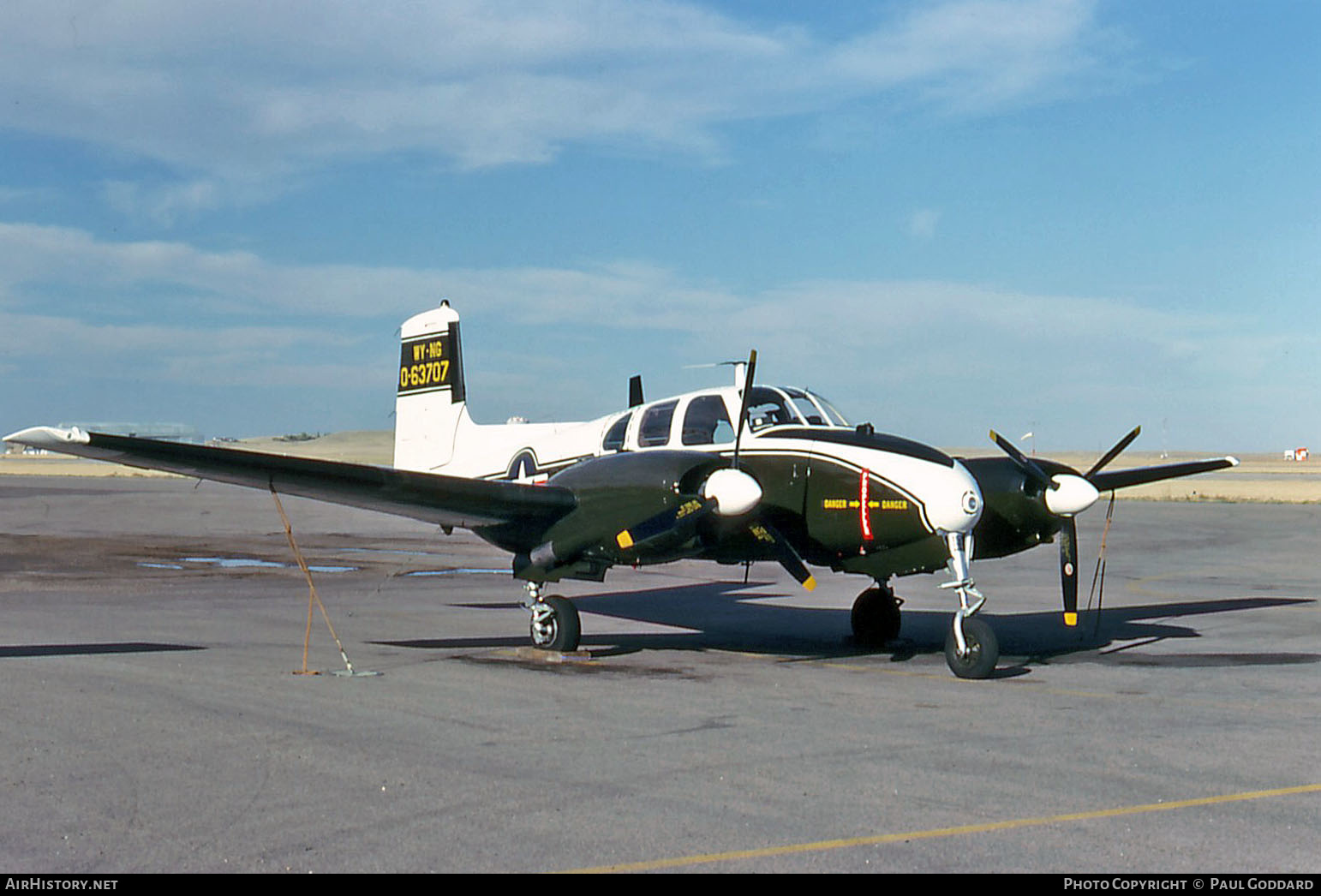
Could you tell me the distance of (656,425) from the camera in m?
15.0

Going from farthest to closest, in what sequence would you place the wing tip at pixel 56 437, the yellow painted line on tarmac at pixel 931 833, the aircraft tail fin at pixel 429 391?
the aircraft tail fin at pixel 429 391 < the wing tip at pixel 56 437 < the yellow painted line on tarmac at pixel 931 833

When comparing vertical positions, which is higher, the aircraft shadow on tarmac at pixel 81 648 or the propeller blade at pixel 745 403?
the propeller blade at pixel 745 403

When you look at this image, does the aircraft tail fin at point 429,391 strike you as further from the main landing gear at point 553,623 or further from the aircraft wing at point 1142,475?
the aircraft wing at point 1142,475

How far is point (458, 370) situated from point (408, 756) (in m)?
12.8

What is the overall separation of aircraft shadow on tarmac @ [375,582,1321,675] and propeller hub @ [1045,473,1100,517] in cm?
179

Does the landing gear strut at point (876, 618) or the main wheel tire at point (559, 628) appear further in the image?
the landing gear strut at point (876, 618)

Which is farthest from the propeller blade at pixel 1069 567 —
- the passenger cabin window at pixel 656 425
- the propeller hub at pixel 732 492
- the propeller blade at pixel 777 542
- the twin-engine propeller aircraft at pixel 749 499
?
the passenger cabin window at pixel 656 425

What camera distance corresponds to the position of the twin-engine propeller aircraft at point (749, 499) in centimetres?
1260

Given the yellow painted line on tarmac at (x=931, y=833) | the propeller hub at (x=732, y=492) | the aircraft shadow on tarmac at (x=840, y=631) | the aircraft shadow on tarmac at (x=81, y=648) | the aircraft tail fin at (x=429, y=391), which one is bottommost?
the yellow painted line on tarmac at (x=931, y=833)

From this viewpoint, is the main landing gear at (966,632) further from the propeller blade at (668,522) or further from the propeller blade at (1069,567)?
the propeller blade at (668,522)

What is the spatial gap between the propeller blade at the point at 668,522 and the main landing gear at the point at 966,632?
265 cm

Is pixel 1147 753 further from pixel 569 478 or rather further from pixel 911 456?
pixel 569 478

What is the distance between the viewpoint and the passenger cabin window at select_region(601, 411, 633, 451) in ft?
51.3

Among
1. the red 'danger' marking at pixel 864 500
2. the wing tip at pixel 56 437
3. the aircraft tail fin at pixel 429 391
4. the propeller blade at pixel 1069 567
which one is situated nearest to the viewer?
the wing tip at pixel 56 437
